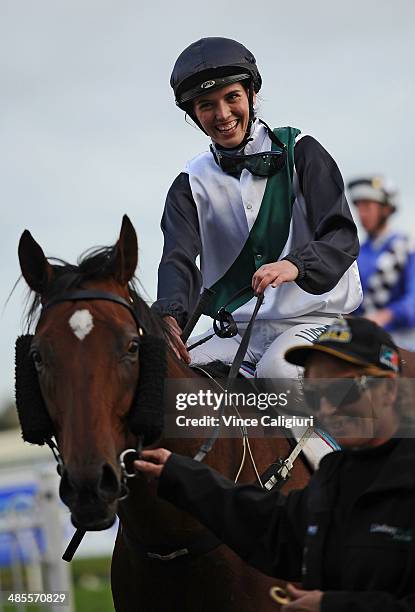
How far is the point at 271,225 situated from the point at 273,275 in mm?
652

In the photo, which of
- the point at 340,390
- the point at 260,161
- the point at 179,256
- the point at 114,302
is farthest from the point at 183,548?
the point at 260,161

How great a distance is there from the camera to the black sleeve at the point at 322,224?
179 inches

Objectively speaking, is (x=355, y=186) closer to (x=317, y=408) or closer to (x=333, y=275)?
(x=333, y=275)

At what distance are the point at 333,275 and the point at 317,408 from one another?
152cm

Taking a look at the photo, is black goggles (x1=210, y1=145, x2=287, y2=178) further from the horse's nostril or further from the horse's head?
the horse's nostril

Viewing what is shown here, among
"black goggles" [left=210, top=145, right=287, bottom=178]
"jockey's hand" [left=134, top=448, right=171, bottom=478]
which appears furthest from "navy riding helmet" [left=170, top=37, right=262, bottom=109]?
"jockey's hand" [left=134, top=448, right=171, bottom=478]

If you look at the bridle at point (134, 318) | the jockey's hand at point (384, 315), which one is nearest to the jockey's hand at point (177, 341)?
the bridle at point (134, 318)

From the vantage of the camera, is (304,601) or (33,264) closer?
(304,601)

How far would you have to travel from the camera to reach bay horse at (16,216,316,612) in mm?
3545

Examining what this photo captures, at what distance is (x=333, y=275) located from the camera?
4617mm

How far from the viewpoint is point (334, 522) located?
10.3 feet

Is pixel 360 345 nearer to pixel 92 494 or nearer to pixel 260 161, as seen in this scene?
pixel 92 494

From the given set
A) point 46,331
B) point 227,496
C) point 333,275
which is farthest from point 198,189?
point 227,496

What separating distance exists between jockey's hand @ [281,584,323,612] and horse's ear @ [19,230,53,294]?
1495 mm
